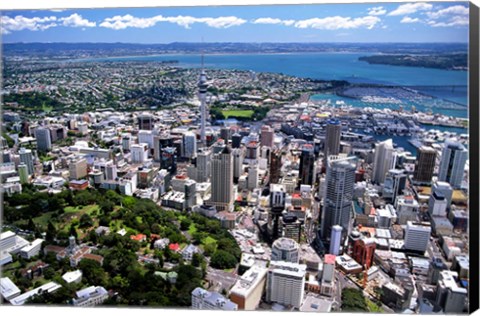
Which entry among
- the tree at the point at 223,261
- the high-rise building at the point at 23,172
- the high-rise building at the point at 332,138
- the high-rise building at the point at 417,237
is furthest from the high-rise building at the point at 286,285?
the high-rise building at the point at 23,172

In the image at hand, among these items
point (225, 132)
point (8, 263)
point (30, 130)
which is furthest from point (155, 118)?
point (8, 263)

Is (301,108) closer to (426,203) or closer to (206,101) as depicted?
(206,101)

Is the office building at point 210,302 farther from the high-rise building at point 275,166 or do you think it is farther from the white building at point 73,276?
the high-rise building at point 275,166

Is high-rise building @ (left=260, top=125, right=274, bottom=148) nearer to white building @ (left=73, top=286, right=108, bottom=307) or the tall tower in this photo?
the tall tower

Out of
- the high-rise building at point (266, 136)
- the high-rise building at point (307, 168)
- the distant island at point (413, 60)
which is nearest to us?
the distant island at point (413, 60)

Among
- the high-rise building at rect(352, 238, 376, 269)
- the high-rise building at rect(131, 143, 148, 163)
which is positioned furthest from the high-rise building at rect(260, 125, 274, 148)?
the high-rise building at rect(352, 238, 376, 269)
